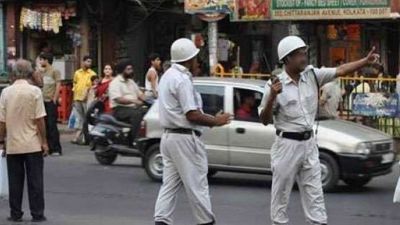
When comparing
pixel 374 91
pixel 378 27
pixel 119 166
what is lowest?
pixel 119 166

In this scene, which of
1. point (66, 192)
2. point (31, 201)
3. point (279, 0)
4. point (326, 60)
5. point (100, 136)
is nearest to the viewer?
point (31, 201)

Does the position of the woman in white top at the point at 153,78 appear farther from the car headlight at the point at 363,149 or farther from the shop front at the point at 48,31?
the car headlight at the point at 363,149

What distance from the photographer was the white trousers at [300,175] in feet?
25.3

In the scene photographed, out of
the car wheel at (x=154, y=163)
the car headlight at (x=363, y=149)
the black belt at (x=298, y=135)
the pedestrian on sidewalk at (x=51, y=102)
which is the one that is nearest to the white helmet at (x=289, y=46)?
the black belt at (x=298, y=135)

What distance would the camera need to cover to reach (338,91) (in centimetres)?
1659

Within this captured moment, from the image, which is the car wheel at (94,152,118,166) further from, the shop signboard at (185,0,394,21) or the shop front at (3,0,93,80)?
the shop front at (3,0,93,80)

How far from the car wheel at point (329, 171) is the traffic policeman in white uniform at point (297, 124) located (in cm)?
440

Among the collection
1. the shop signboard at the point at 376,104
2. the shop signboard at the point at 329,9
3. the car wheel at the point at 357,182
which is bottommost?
the car wheel at the point at 357,182

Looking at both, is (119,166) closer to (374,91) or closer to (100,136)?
(100,136)

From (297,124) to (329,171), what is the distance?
458 centimetres

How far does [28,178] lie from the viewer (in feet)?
32.1

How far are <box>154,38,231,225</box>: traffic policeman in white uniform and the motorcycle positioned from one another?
6.31m

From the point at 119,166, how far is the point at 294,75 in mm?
8286

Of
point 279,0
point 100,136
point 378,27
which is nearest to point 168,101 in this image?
point 100,136
